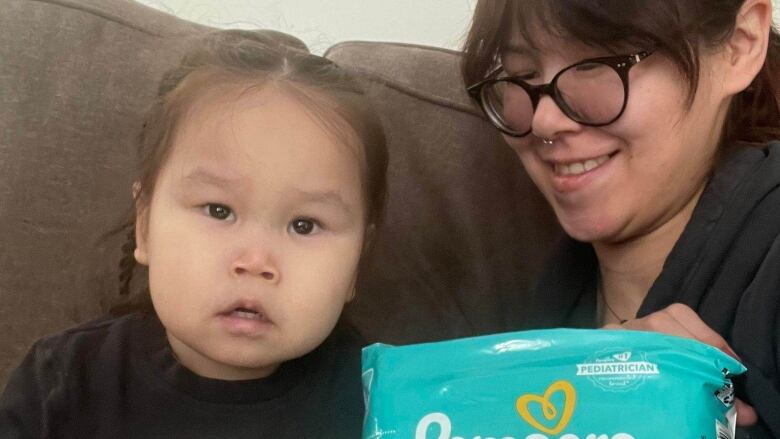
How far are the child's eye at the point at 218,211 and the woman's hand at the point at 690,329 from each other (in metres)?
0.40

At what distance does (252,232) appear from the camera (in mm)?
854

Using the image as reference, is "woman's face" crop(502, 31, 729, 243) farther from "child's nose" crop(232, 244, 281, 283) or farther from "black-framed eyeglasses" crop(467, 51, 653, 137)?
"child's nose" crop(232, 244, 281, 283)

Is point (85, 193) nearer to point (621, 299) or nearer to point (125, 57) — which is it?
point (125, 57)

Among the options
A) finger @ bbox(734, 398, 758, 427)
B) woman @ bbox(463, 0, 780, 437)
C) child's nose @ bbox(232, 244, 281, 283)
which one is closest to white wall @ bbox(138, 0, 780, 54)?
woman @ bbox(463, 0, 780, 437)

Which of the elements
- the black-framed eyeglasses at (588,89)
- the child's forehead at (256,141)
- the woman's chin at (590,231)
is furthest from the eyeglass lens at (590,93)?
the child's forehead at (256,141)

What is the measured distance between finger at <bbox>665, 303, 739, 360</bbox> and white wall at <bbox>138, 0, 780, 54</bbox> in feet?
3.05

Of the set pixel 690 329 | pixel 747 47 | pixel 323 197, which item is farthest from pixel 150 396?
pixel 747 47

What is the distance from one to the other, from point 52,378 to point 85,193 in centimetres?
28

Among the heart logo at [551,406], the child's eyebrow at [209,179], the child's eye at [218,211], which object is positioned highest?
the child's eyebrow at [209,179]

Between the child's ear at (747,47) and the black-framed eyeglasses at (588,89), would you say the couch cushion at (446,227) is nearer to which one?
the black-framed eyeglasses at (588,89)

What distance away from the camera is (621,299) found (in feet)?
3.59

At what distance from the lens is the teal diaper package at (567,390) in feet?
2.36

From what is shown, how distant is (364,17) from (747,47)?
2.88 feet

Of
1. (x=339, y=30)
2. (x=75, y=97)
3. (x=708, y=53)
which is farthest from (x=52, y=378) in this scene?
(x=339, y=30)
